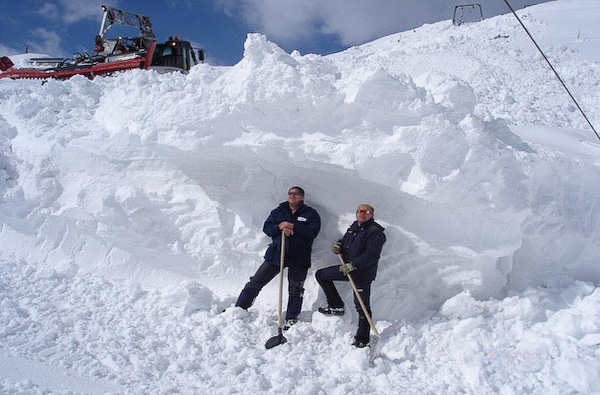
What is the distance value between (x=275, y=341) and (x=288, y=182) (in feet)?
6.12

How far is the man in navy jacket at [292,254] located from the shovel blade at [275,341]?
335 mm

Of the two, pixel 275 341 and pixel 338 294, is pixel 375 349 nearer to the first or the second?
pixel 338 294

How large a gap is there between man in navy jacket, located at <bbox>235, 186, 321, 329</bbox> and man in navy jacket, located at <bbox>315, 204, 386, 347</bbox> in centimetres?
23

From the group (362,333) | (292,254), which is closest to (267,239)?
(292,254)

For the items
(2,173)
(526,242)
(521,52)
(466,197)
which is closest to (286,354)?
(466,197)

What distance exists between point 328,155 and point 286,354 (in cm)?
194

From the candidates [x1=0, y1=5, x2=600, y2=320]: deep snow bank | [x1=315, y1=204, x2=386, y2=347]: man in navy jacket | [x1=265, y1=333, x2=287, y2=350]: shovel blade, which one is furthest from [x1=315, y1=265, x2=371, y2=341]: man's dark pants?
[x1=265, y1=333, x2=287, y2=350]: shovel blade

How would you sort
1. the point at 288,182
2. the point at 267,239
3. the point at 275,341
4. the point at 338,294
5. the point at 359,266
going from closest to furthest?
the point at 275,341
the point at 359,266
the point at 338,294
the point at 267,239
the point at 288,182

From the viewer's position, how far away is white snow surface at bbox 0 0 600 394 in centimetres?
303

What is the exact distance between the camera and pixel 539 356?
10.0ft

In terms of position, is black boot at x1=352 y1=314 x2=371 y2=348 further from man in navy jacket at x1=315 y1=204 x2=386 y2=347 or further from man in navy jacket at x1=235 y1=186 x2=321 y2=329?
man in navy jacket at x1=235 y1=186 x2=321 y2=329

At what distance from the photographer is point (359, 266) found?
3516 mm

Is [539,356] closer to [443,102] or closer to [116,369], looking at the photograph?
[443,102]

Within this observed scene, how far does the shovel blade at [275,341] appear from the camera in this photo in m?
3.35
